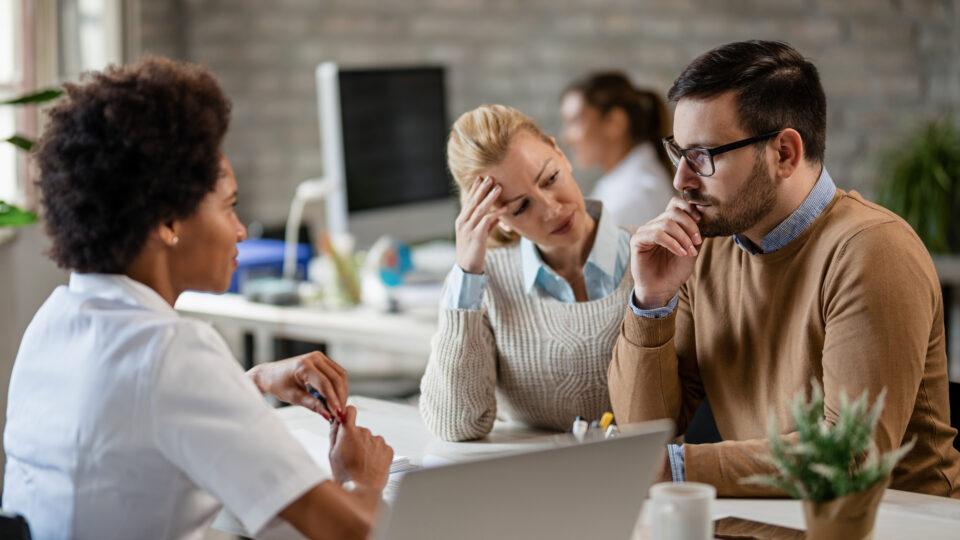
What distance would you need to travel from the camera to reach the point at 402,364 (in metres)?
5.34

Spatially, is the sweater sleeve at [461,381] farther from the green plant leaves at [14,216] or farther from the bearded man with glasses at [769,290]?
the green plant leaves at [14,216]

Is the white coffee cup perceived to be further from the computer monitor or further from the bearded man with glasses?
the computer monitor

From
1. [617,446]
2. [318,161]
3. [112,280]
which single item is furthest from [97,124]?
[318,161]

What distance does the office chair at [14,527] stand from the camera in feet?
3.68

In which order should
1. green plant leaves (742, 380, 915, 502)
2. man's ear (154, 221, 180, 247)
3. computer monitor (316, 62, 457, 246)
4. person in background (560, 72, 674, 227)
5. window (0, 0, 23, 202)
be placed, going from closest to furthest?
green plant leaves (742, 380, 915, 502)
man's ear (154, 221, 180, 247)
computer monitor (316, 62, 457, 246)
window (0, 0, 23, 202)
person in background (560, 72, 674, 227)

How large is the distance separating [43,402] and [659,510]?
2.30ft

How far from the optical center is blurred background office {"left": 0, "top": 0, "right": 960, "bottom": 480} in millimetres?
3812

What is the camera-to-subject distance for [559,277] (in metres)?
2.00

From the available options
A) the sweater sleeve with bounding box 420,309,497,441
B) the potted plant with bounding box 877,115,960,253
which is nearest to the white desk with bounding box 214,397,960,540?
the sweater sleeve with bounding box 420,309,497,441

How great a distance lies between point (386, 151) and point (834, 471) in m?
2.52

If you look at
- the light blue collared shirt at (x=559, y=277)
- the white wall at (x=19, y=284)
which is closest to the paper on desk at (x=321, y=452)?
the light blue collared shirt at (x=559, y=277)

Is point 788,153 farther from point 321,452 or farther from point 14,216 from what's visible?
point 14,216

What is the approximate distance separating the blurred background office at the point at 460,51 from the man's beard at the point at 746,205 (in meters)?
1.91

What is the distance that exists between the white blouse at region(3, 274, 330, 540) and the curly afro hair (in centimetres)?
5
